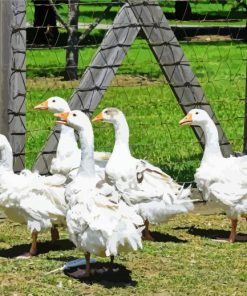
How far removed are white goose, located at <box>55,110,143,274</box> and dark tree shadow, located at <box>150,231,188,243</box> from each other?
4.46 feet

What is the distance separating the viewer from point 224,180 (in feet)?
25.7

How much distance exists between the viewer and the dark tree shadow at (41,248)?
7.36 m

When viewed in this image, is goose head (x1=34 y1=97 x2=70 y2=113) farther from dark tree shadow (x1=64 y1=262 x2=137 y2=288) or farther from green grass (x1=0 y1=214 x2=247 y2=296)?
dark tree shadow (x1=64 y1=262 x2=137 y2=288)

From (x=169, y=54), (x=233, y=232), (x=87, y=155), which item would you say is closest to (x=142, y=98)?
(x=169, y=54)

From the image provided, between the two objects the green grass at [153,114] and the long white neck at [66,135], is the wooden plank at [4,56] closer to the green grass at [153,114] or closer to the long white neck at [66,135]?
the long white neck at [66,135]

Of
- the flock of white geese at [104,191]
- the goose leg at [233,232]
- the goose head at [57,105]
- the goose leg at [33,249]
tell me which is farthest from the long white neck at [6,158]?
the goose leg at [233,232]

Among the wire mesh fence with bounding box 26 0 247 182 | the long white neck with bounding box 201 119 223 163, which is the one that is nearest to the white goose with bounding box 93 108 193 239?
the long white neck with bounding box 201 119 223 163

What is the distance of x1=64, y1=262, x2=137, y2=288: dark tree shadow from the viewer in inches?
255

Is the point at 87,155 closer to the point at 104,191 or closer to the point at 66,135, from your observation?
the point at 104,191

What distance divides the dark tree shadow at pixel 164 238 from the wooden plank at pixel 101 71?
1288 mm

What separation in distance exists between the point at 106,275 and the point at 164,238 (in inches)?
57.8

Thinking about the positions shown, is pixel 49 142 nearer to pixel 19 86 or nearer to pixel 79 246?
pixel 19 86

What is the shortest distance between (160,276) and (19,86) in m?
2.48

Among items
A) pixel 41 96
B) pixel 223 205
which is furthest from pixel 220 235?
pixel 41 96
